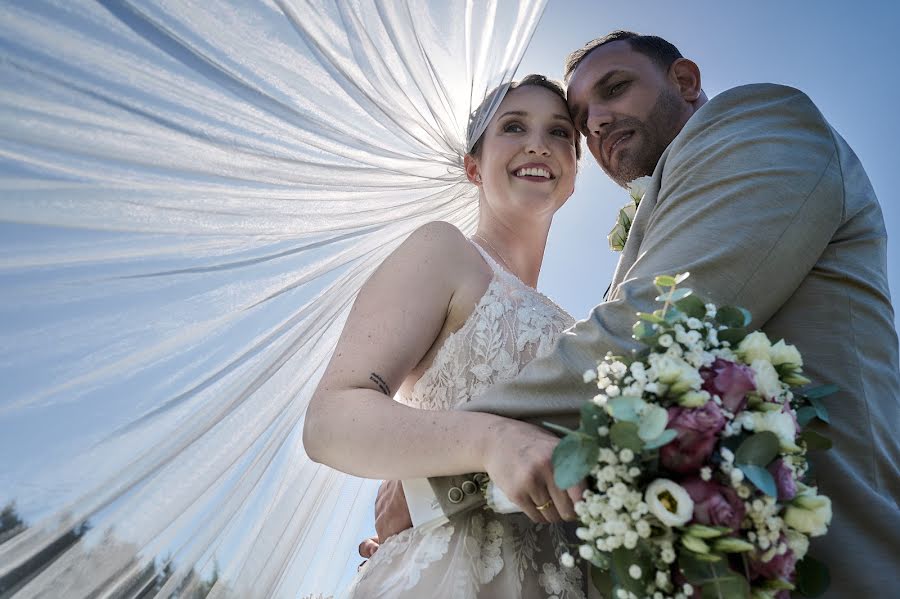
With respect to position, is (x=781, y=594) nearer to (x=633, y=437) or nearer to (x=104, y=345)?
(x=633, y=437)

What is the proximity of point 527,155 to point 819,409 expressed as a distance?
6.79 ft

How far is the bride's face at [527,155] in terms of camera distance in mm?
3676

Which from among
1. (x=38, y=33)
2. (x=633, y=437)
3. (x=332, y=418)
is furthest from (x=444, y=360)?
(x=38, y=33)

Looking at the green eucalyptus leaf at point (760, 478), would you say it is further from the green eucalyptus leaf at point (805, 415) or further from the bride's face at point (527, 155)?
the bride's face at point (527, 155)

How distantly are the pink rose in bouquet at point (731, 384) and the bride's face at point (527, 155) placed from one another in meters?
2.10

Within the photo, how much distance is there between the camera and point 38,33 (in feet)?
7.95

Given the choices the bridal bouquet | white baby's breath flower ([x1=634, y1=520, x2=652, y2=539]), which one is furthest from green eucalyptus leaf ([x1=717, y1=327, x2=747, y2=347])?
white baby's breath flower ([x1=634, y1=520, x2=652, y2=539])

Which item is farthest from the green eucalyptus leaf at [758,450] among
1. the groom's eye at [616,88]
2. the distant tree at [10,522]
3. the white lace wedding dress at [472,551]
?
the groom's eye at [616,88]

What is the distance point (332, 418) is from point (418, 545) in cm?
46

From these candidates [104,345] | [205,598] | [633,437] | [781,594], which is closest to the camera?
[633,437]

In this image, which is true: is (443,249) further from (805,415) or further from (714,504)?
(714,504)

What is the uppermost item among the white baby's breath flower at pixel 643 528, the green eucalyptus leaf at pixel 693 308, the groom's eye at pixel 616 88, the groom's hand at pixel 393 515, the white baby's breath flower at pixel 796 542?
the groom's eye at pixel 616 88

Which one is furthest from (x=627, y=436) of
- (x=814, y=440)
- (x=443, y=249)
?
(x=443, y=249)

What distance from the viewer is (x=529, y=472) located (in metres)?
1.78
